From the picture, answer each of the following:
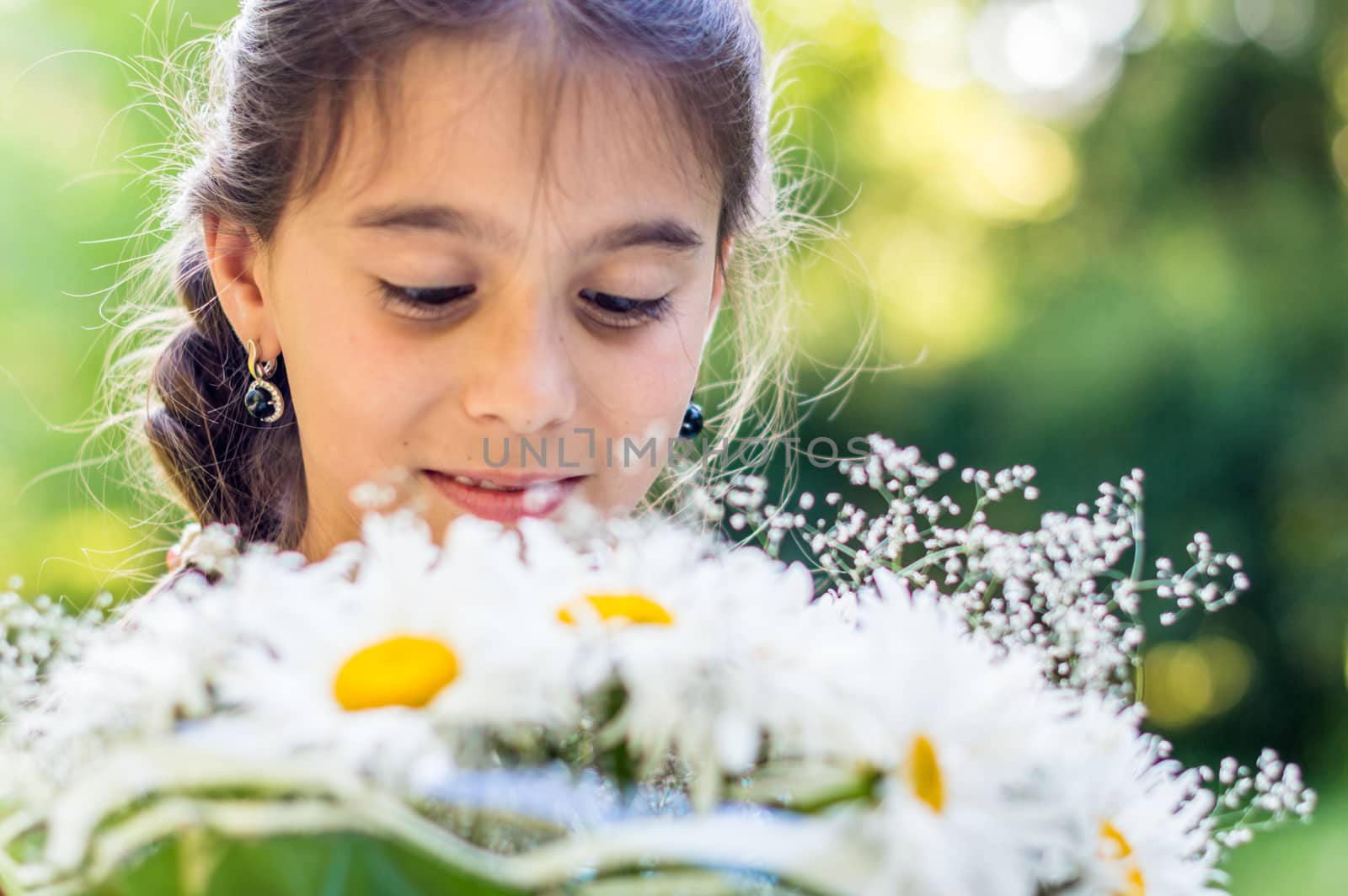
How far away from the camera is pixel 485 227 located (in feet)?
2.89

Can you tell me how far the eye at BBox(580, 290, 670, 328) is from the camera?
962 mm

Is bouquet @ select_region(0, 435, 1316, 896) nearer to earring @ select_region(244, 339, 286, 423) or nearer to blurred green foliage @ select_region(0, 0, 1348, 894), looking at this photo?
earring @ select_region(244, 339, 286, 423)

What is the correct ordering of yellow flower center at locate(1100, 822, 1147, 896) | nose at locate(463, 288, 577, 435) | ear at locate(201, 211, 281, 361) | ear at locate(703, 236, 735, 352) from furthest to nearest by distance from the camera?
ear at locate(703, 236, 735, 352)
ear at locate(201, 211, 281, 361)
nose at locate(463, 288, 577, 435)
yellow flower center at locate(1100, 822, 1147, 896)

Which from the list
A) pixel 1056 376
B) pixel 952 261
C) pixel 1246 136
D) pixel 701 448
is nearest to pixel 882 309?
pixel 952 261

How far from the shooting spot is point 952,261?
14.3ft

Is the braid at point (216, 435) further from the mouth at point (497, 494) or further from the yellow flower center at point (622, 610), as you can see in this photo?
the yellow flower center at point (622, 610)

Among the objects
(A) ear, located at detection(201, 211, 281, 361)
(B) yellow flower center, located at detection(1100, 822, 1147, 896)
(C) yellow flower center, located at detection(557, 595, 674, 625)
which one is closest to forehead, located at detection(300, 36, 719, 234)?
(A) ear, located at detection(201, 211, 281, 361)

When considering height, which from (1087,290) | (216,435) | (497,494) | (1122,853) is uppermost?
(1087,290)

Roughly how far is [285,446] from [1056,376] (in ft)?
10.3

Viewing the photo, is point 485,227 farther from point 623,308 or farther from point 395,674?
point 395,674

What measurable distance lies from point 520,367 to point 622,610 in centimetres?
42

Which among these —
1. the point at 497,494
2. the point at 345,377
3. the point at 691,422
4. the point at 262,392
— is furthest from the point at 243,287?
the point at 691,422

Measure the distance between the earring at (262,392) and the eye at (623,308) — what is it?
0.37 m

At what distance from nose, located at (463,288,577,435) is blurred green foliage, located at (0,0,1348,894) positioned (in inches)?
116
